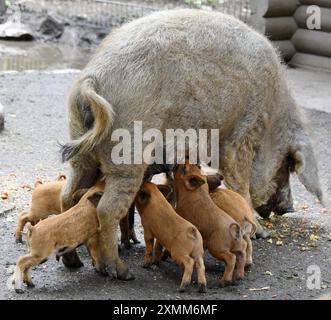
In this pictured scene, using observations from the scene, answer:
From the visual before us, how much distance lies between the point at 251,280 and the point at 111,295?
3.48ft

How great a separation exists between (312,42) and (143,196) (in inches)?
303

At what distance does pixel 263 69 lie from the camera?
620 centimetres

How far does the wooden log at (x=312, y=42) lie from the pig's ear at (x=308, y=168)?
246 inches

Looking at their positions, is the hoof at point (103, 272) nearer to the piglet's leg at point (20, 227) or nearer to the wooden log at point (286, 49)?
the piglet's leg at point (20, 227)

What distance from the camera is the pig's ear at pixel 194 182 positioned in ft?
19.1

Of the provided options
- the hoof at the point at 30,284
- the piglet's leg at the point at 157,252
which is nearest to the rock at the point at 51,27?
the piglet's leg at the point at 157,252

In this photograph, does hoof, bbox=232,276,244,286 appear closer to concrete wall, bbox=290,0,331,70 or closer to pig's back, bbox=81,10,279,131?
pig's back, bbox=81,10,279,131

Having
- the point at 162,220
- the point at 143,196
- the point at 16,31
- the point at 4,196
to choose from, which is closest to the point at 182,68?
the point at 143,196

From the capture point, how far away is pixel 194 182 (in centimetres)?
582

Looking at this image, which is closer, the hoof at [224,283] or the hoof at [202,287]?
the hoof at [202,287]

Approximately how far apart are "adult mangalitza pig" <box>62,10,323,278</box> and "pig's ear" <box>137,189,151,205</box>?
0.20m

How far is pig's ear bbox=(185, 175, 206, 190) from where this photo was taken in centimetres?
582

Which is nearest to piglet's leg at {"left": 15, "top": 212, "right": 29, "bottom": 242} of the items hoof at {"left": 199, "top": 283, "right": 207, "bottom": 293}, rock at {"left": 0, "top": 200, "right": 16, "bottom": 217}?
rock at {"left": 0, "top": 200, "right": 16, "bottom": 217}
